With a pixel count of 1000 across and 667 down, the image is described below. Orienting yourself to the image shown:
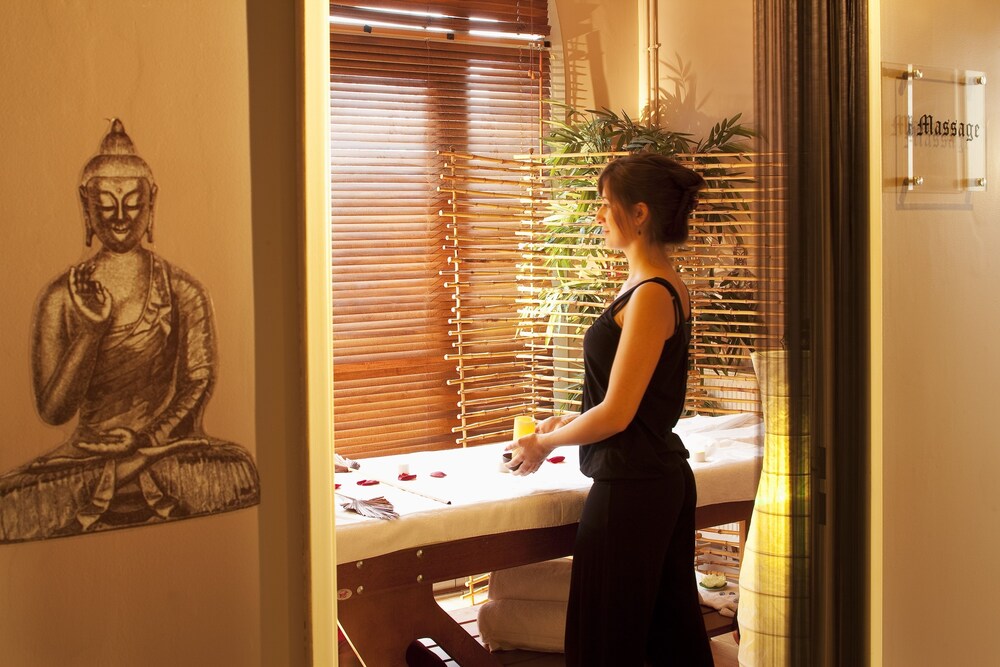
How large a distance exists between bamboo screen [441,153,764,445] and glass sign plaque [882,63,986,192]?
4.70ft

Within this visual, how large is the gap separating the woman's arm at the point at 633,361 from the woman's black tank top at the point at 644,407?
0.03 meters

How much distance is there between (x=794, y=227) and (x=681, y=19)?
264 centimetres

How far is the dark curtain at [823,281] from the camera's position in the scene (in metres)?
2.01

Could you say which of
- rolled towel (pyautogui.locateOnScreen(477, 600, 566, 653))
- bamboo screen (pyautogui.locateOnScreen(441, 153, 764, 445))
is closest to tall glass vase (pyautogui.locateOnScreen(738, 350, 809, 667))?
rolled towel (pyautogui.locateOnScreen(477, 600, 566, 653))

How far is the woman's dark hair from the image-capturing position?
7.74 ft

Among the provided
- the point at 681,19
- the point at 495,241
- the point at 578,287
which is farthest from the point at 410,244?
the point at 681,19

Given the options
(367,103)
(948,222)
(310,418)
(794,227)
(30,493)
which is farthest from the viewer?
(367,103)

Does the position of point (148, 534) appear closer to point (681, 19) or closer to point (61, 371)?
point (61, 371)

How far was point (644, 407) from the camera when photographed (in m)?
2.28

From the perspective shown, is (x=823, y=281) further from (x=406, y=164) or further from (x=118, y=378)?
(x=406, y=164)

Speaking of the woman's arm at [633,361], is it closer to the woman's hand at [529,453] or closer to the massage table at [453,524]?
the woman's hand at [529,453]

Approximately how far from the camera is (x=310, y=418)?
133cm

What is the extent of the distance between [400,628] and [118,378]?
1.90 m

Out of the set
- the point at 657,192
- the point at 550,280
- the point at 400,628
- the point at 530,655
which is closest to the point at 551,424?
the point at 657,192
